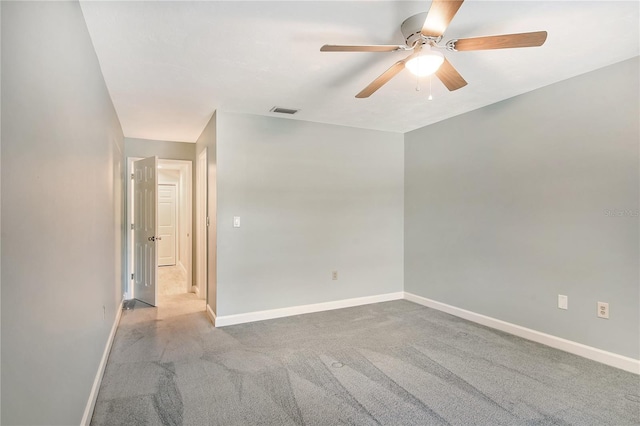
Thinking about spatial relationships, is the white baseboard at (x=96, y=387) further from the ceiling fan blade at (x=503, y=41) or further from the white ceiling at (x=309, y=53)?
the ceiling fan blade at (x=503, y=41)

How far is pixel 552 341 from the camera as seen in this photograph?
2.96 meters

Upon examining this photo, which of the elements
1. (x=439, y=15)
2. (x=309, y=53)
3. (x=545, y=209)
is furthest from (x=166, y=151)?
(x=545, y=209)

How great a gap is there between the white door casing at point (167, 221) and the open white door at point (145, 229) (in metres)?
3.21

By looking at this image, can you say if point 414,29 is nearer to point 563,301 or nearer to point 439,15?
point 439,15

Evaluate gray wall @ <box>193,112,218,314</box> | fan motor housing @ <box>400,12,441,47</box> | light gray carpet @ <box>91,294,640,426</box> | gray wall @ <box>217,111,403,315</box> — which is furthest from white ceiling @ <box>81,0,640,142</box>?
light gray carpet @ <box>91,294,640,426</box>

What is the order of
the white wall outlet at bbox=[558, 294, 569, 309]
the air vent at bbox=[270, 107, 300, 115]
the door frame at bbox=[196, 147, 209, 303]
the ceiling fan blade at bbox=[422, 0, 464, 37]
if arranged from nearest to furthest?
the ceiling fan blade at bbox=[422, 0, 464, 37] < the white wall outlet at bbox=[558, 294, 569, 309] < the air vent at bbox=[270, 107, 300, 115] < the door frame at bbox=[196, 147, 209, 303]

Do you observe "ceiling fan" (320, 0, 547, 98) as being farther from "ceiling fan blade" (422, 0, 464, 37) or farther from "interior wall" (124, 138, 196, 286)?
"interior wall" (124, 138, 196, 286)

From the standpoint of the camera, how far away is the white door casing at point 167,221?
26.0ft

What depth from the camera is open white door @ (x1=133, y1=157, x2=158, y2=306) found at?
440 centimetres

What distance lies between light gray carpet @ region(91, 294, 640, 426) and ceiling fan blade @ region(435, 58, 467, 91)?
82.4 inches

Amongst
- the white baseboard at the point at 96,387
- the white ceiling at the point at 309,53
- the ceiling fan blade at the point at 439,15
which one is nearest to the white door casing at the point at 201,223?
the white ceiling at the point at 309,53

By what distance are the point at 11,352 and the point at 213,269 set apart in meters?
2.83

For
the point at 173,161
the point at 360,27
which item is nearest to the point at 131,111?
the point at 173,161

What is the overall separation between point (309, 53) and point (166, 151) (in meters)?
3.51
